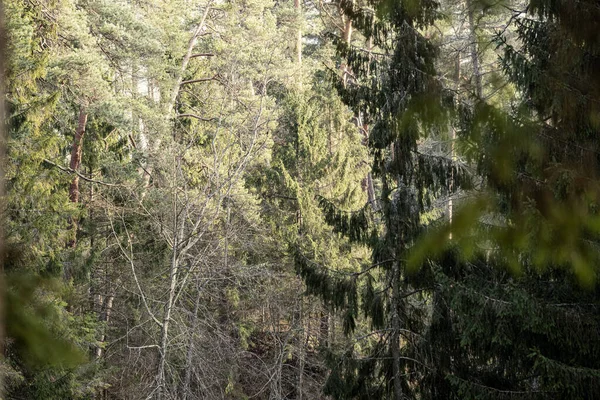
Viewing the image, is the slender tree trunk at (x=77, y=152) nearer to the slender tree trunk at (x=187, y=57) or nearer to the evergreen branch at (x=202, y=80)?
the slender tree trunk at (x=187, y=57)

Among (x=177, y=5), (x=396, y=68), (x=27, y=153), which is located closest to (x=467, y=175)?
(x=396, y=68)

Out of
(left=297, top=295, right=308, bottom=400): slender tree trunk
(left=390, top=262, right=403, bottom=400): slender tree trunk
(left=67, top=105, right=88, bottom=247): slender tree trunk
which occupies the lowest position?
(left=297, top=295, right=308, bottom=400): slender tree trunk

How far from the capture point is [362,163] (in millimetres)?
14078

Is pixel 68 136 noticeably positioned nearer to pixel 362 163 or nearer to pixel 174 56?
pixel 174 56

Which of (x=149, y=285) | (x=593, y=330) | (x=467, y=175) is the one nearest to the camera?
(x=593, y=330)

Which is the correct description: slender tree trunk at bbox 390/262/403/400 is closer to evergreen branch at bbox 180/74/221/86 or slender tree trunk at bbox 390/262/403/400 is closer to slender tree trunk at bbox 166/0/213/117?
slender tree trunk at bbox 166/0/213/117

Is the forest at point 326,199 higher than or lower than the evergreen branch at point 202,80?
Answer: lower

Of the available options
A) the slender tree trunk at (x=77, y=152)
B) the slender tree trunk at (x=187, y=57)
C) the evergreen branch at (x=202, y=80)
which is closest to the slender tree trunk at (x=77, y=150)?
the slender tree trunk at (x=77, y=152)

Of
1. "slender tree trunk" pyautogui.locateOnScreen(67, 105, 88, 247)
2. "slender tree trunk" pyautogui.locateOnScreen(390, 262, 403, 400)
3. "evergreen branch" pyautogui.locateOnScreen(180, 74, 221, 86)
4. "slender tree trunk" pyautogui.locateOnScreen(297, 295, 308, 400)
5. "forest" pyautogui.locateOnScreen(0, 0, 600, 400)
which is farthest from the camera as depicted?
"evergreen branch" pyautogui.locateOnScreen(180, 74, 221, 86)

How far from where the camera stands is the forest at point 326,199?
137 inches

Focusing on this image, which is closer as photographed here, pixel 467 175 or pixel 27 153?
pixel 467 175

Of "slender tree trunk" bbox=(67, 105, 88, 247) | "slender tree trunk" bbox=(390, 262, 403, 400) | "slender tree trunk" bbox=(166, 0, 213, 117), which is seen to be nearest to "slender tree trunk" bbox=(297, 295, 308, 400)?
"slender tree trunk" bbox=(67, 105, 88, 247)

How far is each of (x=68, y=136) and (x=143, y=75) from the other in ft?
7.31

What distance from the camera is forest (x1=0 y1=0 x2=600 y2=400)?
3.48 metres
